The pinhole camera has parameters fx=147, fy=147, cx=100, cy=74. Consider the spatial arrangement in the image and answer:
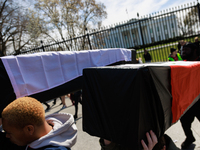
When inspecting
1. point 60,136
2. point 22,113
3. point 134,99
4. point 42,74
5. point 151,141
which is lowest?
point 151,141

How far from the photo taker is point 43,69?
6.56 ft

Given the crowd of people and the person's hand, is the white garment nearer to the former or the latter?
the crowd of people

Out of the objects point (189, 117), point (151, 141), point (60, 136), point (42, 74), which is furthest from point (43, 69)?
point (189, 117)

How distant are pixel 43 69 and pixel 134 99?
1.34 metres

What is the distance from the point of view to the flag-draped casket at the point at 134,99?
121 centimetres

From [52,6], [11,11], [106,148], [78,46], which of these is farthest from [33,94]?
[52,6]

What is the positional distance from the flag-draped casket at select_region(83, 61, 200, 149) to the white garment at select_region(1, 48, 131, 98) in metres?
0.63

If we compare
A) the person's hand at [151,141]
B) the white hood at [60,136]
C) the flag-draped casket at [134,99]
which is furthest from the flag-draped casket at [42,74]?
the person's hand at [151,141]

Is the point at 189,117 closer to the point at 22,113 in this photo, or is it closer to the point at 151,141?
the point at 151,141

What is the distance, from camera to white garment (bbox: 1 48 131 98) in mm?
1739

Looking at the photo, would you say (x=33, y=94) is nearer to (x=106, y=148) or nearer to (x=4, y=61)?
(x=4, y=61)

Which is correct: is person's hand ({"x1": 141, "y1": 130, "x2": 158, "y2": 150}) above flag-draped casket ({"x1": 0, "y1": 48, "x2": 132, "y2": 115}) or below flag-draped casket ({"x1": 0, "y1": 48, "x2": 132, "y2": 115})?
below

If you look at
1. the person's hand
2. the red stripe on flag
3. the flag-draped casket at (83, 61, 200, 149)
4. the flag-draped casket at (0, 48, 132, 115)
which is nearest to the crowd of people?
the person's hand

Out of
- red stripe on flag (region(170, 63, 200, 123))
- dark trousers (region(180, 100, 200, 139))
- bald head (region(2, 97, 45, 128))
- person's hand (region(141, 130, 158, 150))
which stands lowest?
dark trousers (region(180, 100, 200, 139))
